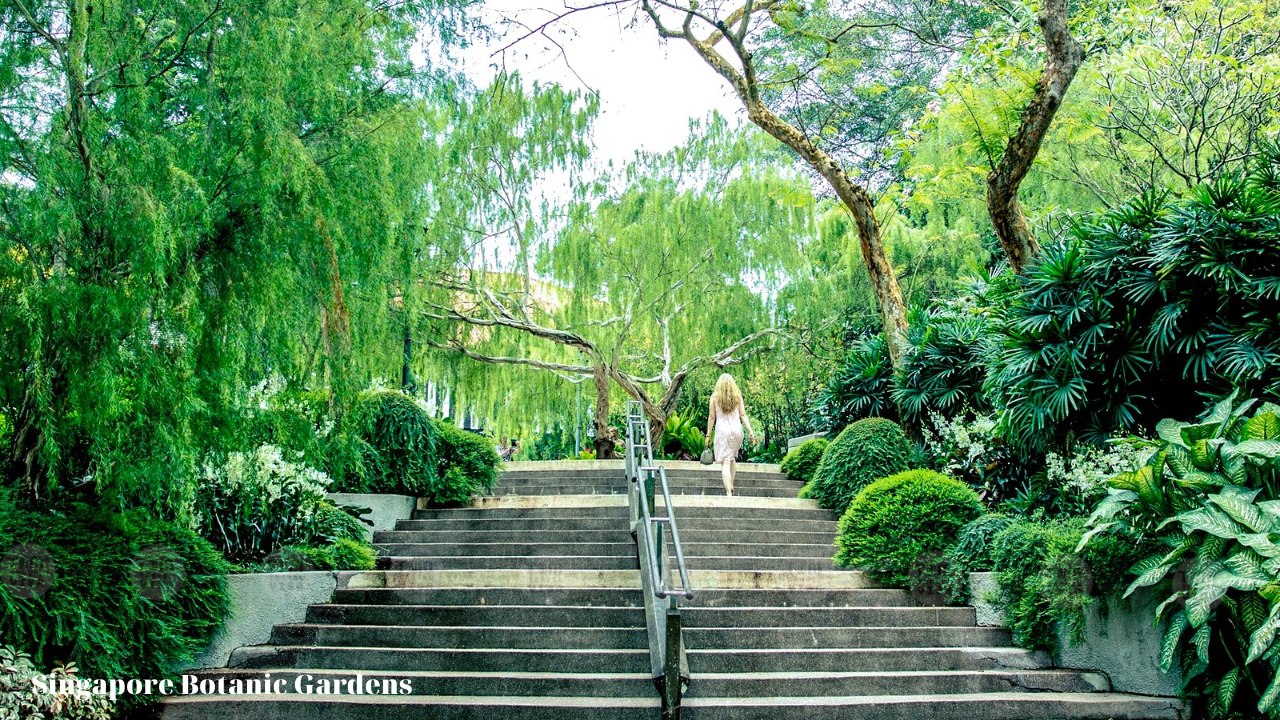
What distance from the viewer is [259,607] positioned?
7.41 m

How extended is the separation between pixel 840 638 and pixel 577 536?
3.18 metres

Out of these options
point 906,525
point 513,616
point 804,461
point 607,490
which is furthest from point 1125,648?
point 607,490

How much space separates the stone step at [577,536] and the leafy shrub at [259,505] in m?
1.34

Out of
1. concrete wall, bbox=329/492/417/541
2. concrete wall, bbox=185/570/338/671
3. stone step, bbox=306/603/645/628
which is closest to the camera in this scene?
concrete wall, bbox=185/570/338/671

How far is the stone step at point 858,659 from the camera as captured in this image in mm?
6891

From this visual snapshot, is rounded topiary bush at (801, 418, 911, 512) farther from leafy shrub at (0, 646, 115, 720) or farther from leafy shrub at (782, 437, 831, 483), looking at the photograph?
leafy shrub at (0, 646, 115, 720)

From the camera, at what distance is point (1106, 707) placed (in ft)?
21.1

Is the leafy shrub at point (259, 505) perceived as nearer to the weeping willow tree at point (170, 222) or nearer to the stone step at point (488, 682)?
the weeping willow tree at point (170, 222)

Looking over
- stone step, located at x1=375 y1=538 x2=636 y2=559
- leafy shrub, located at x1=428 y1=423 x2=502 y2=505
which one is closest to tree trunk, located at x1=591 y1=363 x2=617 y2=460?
leafy shrub, located at x1=428 y1=423 x2=502 y2=505

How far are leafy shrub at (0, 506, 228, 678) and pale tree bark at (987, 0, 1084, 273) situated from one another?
28.0ft

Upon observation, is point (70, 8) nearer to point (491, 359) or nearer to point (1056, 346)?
point (1056, 346)

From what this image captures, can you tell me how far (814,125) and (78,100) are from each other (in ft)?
63.1

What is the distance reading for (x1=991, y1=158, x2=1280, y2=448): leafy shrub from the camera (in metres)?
7.77

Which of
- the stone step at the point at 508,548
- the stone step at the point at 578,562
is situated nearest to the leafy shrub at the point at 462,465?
the stone step at the point at 508,548
